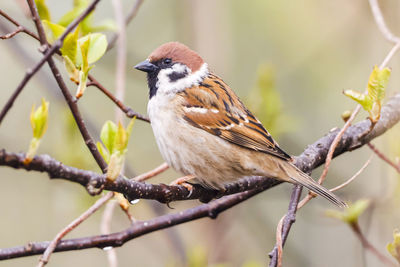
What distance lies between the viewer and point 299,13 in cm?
556

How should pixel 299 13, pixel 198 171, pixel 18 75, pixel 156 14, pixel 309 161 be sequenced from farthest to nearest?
pixel 18 75 → pixel 299 13 → pixel 156 14 → pixel 198 171 → pixel 309 161

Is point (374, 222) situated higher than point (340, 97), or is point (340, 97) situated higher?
point (340, 97)

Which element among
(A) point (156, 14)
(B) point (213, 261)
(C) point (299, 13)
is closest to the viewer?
→ (B) point (213, 261)

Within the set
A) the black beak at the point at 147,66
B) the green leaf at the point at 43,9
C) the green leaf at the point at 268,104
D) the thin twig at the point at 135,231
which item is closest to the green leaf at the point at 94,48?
the green leaf at the point at 43,9

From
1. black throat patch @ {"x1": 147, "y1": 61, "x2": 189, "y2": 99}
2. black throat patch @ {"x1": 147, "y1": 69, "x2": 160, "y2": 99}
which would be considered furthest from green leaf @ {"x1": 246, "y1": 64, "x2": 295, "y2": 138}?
black throat patch @ {"x1": 147, "y1": 69, "x2": 160, "y2": 99}

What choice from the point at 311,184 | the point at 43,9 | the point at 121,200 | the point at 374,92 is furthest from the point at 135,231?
the point at 374,92

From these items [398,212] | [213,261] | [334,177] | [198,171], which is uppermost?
[198,171]

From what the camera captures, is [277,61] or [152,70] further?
[277,61]

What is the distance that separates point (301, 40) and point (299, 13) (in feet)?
1.28

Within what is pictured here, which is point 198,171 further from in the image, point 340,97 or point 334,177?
point 340,97

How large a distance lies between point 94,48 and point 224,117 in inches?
46.0

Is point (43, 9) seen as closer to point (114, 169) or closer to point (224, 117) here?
point (114, 169)

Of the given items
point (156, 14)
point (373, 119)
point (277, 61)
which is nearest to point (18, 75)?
point (156, 14)

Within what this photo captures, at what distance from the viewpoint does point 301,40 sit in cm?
587
